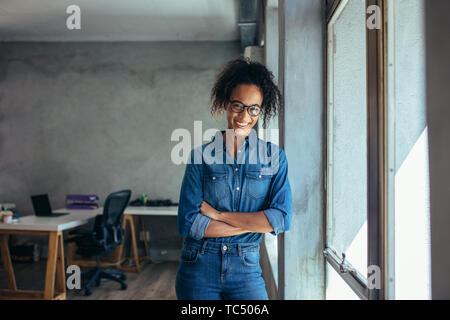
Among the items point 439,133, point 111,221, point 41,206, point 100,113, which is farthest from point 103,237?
point 439,133

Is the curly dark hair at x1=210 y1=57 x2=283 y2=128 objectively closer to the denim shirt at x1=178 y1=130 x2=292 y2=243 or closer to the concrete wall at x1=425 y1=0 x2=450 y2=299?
the denim shirt at x1=178 y1=130 x2=292 y2=243

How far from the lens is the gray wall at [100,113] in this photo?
5219mm

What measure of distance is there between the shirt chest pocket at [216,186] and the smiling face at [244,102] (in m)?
0.19

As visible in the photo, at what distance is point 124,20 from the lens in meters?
4.66

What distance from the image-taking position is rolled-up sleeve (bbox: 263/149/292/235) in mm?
1298

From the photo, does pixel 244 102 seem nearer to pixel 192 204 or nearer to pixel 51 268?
pixel 192 204

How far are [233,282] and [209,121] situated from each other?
4.11 m

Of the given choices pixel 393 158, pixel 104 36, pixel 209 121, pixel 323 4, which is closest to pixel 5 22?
pixel 104 36

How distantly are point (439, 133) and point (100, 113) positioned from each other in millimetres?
5300

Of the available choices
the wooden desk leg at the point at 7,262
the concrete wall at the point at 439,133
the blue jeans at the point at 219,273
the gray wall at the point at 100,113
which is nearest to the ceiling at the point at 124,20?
the gray wall at the point at 100,113

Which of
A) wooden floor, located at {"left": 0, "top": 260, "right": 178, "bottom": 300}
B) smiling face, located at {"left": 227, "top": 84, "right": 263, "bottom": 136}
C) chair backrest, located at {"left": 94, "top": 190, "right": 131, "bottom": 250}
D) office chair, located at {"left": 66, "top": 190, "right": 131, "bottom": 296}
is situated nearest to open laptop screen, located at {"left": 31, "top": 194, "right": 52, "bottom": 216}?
office chair, located at {"left": 66, "top": 190, "right": 131, "bottom": 296}

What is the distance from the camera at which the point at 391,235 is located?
94 centimetres

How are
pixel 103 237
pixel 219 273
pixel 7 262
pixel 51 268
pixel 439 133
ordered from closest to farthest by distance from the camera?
pixel 439 133 < pixel 219 273 < pixel 51 268 < pixel 7 262 < pixel 103 237
